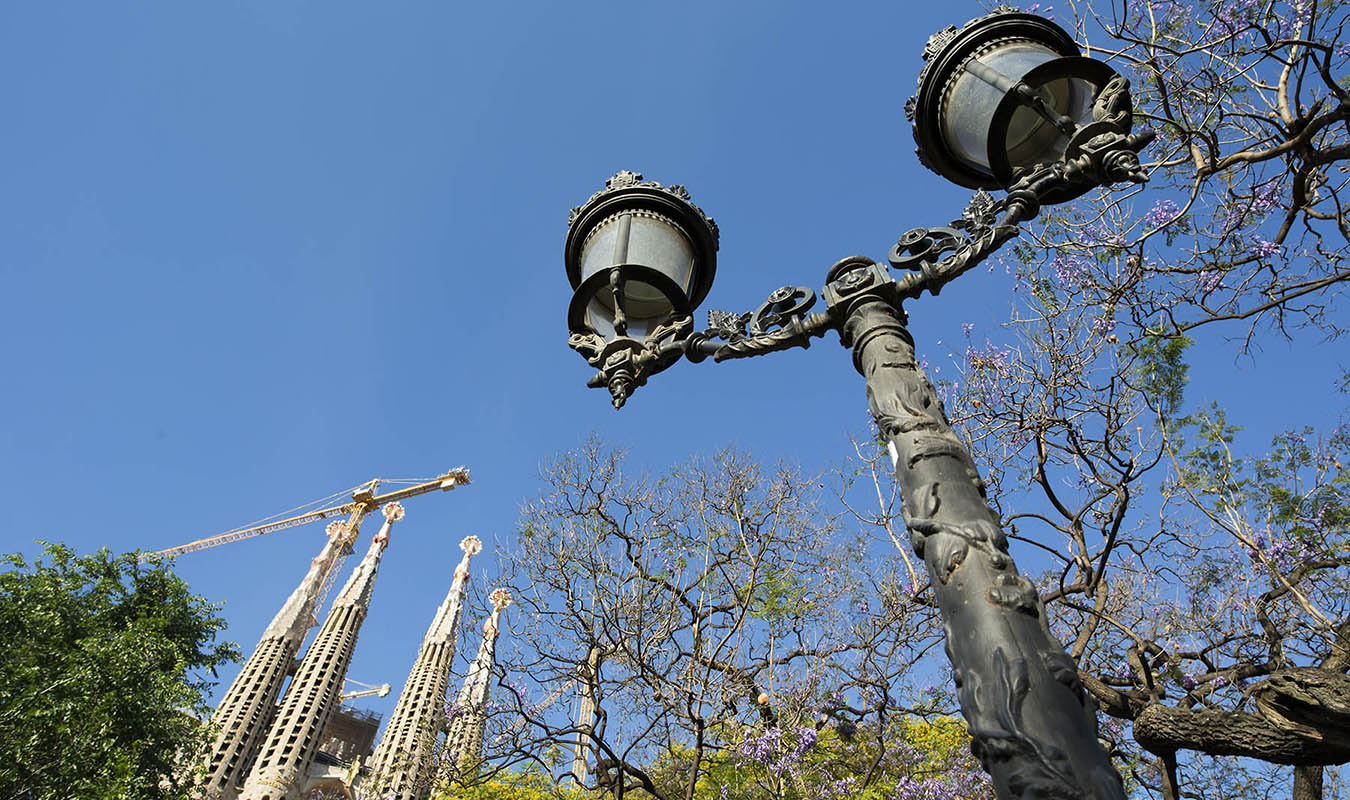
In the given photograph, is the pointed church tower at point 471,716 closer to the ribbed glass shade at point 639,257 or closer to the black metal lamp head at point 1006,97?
the ribbed glass shade at point 639,257

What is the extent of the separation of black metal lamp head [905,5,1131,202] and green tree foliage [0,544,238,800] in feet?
50.2

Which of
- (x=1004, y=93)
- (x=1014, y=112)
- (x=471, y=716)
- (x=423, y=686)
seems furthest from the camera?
(x=423, y=686)

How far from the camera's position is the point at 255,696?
127 feet

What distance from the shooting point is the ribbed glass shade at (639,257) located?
336 centimetres

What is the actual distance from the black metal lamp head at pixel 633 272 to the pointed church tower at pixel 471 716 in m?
7.41

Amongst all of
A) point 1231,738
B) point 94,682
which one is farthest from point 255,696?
point 1231,738

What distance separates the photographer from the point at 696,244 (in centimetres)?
365

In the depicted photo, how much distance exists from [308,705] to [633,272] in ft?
143

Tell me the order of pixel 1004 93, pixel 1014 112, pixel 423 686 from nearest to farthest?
pixel 1004 93 → pixel 1014 112 → pixel 423 686

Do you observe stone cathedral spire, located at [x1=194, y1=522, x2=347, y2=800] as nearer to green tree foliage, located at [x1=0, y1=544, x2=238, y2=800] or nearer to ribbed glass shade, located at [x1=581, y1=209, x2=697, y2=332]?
green tree foliage, located at [x1=0, y1=544, x2=238, y2=800]

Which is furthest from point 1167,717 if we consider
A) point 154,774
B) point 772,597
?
point 154,774

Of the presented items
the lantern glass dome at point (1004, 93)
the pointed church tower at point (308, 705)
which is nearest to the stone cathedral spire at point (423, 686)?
the pointed church tower at point (308, 705)

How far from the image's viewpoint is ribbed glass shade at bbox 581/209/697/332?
3.36 m

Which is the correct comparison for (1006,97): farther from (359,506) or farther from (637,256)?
(359,506)
